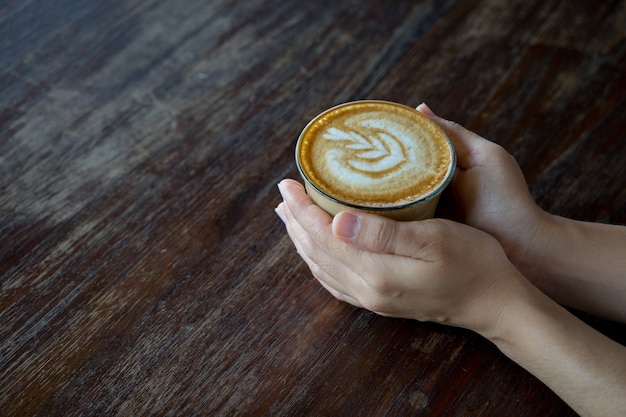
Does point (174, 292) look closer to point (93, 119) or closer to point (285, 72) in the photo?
point (93, 119)

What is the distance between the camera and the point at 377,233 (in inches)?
36.4

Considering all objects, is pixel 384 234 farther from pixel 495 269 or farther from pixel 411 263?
pixel 495 269

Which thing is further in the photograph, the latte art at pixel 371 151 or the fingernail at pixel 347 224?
the latte art at pixel 371 151

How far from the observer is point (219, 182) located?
4.38 feet

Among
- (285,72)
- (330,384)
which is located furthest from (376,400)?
(285,72)

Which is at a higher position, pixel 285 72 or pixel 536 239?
pixel 285 72

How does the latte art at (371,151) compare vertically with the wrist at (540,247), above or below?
above

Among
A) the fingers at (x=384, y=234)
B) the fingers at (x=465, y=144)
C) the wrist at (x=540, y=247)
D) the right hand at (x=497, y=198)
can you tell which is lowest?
the wrist at (x=540, y=247)

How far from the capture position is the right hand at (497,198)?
1.09m

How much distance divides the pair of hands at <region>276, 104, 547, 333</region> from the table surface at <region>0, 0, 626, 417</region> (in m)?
0.09

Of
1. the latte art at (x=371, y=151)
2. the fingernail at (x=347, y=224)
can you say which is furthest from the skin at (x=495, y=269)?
the latte art at (x=371, y=151)

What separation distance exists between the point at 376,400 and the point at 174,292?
0.41 metres

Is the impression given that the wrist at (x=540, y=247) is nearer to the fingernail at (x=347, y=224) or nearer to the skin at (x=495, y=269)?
the skin at (x=495, y=269)

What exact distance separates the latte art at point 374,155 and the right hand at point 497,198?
78mm
